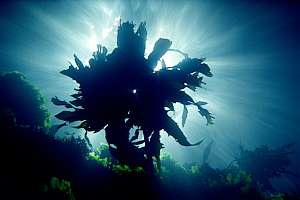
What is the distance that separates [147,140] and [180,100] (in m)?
1.67

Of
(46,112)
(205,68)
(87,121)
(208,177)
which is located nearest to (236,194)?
(208,177)

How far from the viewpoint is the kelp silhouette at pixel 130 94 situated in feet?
24.5

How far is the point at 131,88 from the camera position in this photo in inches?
305

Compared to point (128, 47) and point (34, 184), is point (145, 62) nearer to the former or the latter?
point (128, 47)

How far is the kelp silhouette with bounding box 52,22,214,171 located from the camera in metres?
7.48

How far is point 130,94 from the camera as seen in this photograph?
7.64m

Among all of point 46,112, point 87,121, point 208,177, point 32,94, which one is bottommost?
point 208,177

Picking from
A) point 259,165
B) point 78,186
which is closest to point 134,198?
point 78,186

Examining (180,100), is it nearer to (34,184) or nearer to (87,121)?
(87,121)

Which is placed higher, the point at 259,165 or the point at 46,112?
the point at 46,112

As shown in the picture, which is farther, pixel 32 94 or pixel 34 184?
pixel 32 94

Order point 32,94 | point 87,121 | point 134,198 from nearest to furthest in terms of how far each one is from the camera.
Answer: point 87,121 < point 134,198 < point 32,94

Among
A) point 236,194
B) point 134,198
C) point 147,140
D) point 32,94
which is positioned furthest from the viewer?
point 32,94

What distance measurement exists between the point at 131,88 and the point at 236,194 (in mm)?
13059
